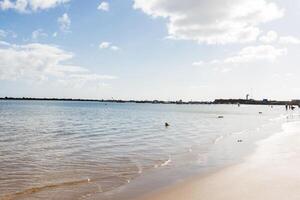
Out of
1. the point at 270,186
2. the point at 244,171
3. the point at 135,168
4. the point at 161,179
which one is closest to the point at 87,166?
the point at 135,168

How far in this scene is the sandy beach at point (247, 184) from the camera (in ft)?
37.3

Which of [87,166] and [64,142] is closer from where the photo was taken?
[87,166]

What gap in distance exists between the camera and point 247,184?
1291cm

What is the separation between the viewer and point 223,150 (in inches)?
928

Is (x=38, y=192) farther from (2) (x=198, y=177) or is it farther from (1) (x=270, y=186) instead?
(1) (x=270, y=186)

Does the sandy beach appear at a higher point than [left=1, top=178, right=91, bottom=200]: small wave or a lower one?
higher

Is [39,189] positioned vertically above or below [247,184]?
below

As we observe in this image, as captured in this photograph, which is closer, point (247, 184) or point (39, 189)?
point (247, 184)

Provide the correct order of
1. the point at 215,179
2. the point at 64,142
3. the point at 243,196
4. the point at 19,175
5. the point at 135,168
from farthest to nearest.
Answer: the point at 64,142, the point at 135,168, the point at 19,175, the point at 215,179, the point at 243,196

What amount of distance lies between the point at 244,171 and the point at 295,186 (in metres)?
3.52

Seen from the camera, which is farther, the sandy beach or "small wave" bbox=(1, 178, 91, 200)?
"small wave" bbox=(1, 178, 91, 200)

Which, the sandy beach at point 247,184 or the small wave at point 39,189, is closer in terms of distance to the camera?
the sandy beach at point 247,184

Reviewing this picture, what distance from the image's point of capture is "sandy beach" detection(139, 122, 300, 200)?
448 inches

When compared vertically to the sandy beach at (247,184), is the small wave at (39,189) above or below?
below
